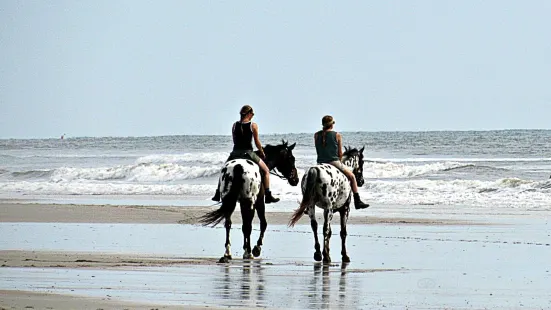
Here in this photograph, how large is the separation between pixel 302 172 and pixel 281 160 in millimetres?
27878

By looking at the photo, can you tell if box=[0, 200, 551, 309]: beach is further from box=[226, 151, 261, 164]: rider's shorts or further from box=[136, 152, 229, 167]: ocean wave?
box=[136, 152, 229, 167]: ocean wave

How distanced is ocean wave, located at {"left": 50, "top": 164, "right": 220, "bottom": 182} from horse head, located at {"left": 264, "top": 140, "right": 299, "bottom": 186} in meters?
32.4

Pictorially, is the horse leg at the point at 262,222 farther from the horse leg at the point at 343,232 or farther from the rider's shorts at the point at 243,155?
the horse leg at the point at 343,232

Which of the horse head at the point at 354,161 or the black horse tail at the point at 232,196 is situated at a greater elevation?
the horse head at the point at 354,161

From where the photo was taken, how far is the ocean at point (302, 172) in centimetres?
3003

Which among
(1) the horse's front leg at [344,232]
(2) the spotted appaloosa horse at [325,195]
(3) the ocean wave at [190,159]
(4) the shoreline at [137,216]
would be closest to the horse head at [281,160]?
(1) the horse's front leg at [344,232]

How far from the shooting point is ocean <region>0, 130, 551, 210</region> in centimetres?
3003

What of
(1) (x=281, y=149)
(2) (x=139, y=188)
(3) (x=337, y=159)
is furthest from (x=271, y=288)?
(2) (x=139, y=188)

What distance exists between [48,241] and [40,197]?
16.3 meters

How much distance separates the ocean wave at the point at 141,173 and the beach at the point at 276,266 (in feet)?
88.2

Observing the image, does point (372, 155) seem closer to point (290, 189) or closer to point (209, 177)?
point (209, 177)

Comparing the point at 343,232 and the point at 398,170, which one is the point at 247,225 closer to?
the point at 343,232

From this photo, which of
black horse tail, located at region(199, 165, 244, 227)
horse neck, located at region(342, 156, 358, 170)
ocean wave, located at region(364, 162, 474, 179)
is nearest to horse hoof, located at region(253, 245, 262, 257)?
black horse tail, located at region(199, 165, 244, 227)

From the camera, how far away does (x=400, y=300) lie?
31.7 feet
